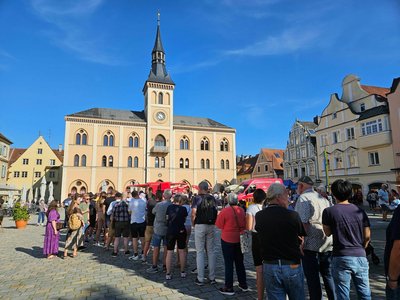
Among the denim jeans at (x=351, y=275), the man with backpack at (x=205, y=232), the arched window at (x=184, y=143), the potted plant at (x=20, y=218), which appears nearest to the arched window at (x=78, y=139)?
the arched window at (x=184, y=143)

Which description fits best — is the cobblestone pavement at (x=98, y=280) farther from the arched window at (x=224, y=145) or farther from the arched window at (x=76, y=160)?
the arched window at (x=224, y=145)

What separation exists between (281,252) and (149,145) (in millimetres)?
42872

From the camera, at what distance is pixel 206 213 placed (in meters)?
5.78

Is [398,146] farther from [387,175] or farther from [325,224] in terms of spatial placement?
[325,224]

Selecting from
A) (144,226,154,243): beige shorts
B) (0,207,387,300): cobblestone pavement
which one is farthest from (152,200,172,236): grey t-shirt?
(0,207,387,300): cobblestone pavement

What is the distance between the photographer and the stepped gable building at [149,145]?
4128 centimetres

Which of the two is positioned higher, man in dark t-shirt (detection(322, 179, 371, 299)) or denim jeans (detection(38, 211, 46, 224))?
man in dark t-shirt (detection(322, 179, 371, 299))

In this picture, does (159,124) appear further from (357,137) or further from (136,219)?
(136,219)

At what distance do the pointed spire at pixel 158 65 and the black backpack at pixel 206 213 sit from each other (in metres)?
44.6

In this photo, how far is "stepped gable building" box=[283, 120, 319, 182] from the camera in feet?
131

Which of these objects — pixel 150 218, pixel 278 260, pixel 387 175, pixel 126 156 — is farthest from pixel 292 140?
pixel 278 260

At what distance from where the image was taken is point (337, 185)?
3.45m

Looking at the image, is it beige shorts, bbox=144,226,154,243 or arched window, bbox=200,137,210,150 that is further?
arched window, bbox=200,137,210,150

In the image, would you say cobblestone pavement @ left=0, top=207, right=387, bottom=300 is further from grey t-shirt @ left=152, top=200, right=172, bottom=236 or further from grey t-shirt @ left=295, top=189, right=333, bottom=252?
grey t-shirt @ left=295, top=189, right=333, bottom=252
